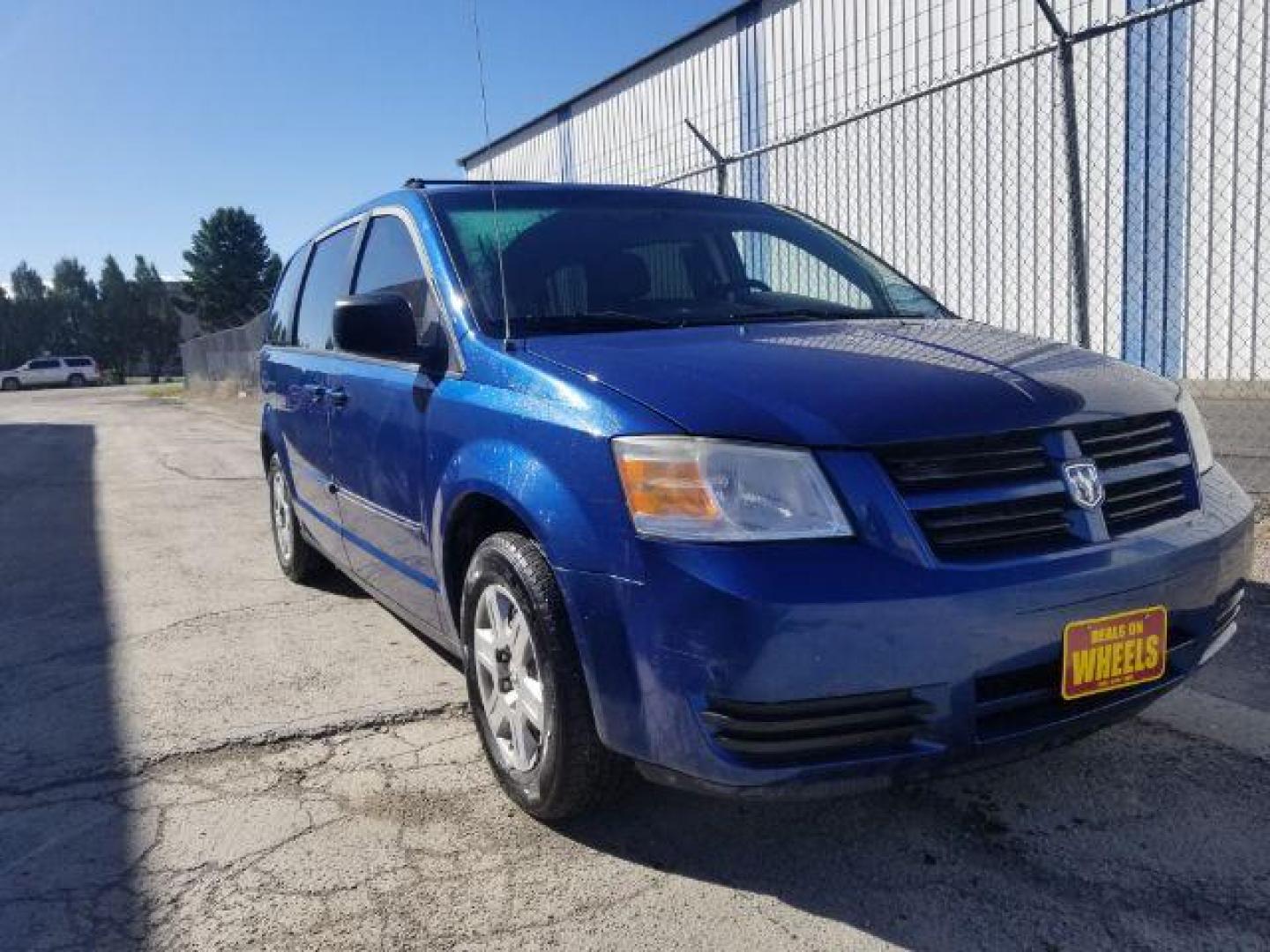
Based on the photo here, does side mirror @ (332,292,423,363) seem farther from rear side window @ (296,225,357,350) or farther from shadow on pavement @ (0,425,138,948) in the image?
shadow on pavement @ (0,425,138,948)

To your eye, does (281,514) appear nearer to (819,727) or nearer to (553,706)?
(553,706)

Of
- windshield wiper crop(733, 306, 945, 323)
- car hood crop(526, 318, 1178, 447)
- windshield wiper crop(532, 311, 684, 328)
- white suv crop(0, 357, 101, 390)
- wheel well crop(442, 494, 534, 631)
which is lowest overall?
white suv crop(0, 357, 101, 390)

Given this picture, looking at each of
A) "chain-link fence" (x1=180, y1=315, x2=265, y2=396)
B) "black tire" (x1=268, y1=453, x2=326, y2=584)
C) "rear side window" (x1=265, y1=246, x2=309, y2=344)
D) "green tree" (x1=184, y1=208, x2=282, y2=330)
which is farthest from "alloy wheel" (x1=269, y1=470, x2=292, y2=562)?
"green tree" (x1=184, y1=208, x2=282, y2=330)

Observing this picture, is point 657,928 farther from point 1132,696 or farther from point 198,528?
point 198,528

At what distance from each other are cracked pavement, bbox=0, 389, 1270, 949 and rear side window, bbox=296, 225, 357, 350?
1489mm

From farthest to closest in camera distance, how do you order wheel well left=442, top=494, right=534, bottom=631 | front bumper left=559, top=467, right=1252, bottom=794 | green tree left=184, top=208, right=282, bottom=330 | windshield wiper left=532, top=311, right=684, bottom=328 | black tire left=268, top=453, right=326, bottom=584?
green tree left=184, top=208, right=282, bottom=330 < black tire left=268, top=453, right=326, bottom=584 < windshield wiper left=532, top=311, right=684, bottom=328 < wheel well left=442, top=494, right=534, bottom=631 < front bumper left=559, top=467, right=1252, bottom=794

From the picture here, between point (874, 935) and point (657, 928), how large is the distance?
0.46 metres

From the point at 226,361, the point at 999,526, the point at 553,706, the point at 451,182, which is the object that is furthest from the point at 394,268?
the point at 226,361

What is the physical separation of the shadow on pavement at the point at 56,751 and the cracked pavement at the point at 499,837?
11 millimetres

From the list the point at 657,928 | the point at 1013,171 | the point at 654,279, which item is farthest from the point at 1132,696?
the point at 1013,171

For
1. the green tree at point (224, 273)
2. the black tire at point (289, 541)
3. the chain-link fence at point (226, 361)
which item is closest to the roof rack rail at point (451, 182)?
the black tire at point (289, 541)

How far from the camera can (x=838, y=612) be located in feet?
6.58

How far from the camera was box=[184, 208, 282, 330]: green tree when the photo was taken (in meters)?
79.5

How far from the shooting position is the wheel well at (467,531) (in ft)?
8.84
